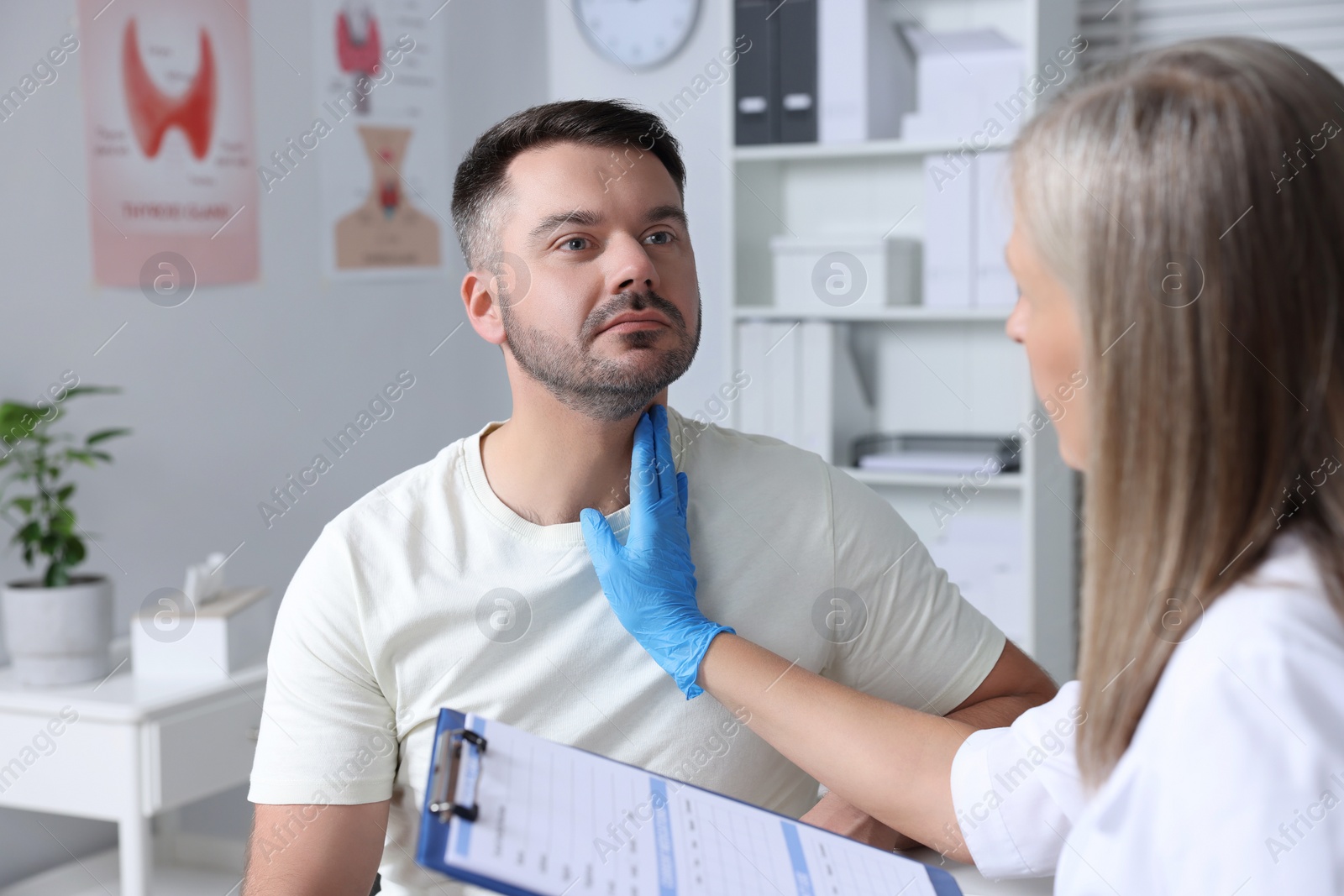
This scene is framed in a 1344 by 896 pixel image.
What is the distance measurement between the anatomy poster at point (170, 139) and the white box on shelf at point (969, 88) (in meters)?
1.48

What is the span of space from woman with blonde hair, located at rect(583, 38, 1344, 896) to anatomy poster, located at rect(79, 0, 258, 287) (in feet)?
Result: 6.68

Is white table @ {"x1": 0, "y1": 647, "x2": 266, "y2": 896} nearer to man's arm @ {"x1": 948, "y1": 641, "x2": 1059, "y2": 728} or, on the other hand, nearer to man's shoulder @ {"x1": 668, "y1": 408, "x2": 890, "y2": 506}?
man's shoulder @ {"x1": 668, "y1": 408, "x2": 890, "y2": 506}

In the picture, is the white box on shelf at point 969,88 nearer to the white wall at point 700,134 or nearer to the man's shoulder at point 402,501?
the white wall at point 700,134

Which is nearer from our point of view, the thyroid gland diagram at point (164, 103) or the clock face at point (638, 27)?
the thyroid gland diagram at point (164, 103)

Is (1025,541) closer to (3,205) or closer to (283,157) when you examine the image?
(283,157)

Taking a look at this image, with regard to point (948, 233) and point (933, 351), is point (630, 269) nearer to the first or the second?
point (948, 233)

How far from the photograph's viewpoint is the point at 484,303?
1425 millimetres

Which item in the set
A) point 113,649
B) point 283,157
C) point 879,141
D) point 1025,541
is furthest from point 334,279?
point 1025,541

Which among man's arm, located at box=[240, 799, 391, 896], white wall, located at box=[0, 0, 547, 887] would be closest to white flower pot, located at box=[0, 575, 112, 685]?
white wall, located at box=[0, 0, 547, 887]

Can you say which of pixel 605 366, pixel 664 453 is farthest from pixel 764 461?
pixel 605 366

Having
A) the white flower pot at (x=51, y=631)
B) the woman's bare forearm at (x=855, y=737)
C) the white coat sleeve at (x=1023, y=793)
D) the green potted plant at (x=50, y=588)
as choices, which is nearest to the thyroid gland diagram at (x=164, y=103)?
the green potted plant at (x=50, y=588)

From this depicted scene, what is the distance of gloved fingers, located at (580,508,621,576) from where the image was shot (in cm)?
125

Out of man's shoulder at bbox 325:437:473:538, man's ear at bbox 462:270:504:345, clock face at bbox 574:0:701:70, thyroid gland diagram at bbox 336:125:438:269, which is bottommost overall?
man's shoulder at bbox 325:437:473:538

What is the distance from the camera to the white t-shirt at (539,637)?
4.01 feet
